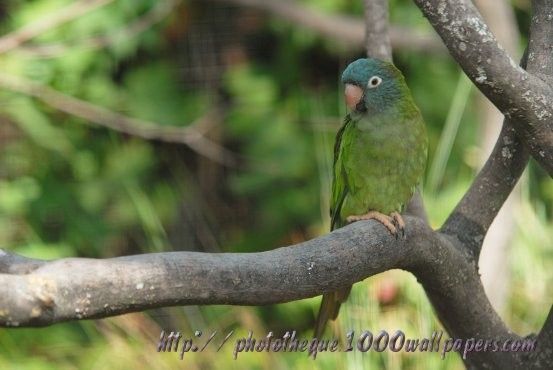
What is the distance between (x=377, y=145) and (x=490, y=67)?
558mm

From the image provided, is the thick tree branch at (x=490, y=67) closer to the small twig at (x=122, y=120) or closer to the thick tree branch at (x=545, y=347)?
the thick tree branch at (x=545, y=347)

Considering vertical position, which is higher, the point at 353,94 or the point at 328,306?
the point at 353,94

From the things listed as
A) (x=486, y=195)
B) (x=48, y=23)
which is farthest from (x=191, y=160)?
(x=486, y=195)

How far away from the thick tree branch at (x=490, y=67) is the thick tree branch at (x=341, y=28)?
215 cm

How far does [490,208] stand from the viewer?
1.72 metres

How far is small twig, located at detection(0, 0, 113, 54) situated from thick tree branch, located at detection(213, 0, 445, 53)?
0.73 meters

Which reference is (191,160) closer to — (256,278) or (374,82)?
(374,82)

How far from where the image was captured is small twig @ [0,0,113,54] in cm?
306

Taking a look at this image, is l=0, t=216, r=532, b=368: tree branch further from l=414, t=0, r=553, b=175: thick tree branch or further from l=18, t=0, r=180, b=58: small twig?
l=18, t=0, r=180, b=58: small twig

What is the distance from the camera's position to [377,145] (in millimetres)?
1939

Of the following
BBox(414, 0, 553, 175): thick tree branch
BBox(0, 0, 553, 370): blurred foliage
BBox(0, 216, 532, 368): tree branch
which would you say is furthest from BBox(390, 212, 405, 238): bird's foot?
BBox(0, 0, 553, 370): blurred foliage

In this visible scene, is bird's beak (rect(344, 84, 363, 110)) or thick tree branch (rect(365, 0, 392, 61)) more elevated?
thick tree branch (rect(365, 0, 392, 61))

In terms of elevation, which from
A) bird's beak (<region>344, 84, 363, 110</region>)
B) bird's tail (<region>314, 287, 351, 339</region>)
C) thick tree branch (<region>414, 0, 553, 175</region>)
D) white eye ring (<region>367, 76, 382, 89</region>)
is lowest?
bird's tail (<region>314, 287, 351, 339</region>)

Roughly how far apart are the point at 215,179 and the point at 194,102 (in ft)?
1.29
